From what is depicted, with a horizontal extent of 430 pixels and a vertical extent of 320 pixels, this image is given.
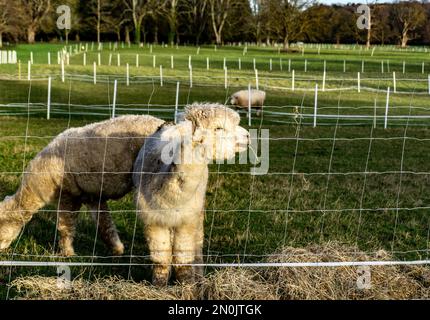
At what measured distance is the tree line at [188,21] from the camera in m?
57.8

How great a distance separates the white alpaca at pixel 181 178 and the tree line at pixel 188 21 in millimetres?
37374

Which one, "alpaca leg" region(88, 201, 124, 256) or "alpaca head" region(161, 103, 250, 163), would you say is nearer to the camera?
"alpaca head" region(161, 103, 250, 163)

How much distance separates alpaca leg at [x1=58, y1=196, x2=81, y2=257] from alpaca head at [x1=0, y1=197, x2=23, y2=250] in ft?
1.45

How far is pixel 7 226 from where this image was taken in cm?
619

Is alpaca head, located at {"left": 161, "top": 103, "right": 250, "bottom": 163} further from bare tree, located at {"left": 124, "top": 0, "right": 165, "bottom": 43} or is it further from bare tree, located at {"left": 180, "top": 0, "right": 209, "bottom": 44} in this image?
bare tree, located at {"left": 180, "top": 0, "right": 209, "bottom": 44}

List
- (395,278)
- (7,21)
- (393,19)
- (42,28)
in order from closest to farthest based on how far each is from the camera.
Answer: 1. (395,278)
2. (393,19)
3. (7,21)
4. (42,28)

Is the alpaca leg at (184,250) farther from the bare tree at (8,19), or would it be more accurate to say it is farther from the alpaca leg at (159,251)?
the bare tree at (8,19)

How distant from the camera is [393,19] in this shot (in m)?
32.4

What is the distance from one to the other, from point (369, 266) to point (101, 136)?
10.2ft

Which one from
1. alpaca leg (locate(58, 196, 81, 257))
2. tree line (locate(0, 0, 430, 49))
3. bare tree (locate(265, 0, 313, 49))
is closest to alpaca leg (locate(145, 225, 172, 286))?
alpaca leg (locate(58, 196, 81, 257))

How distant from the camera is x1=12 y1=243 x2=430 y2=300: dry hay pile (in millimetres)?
4617

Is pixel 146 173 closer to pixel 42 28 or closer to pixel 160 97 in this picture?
pixel 160 97
